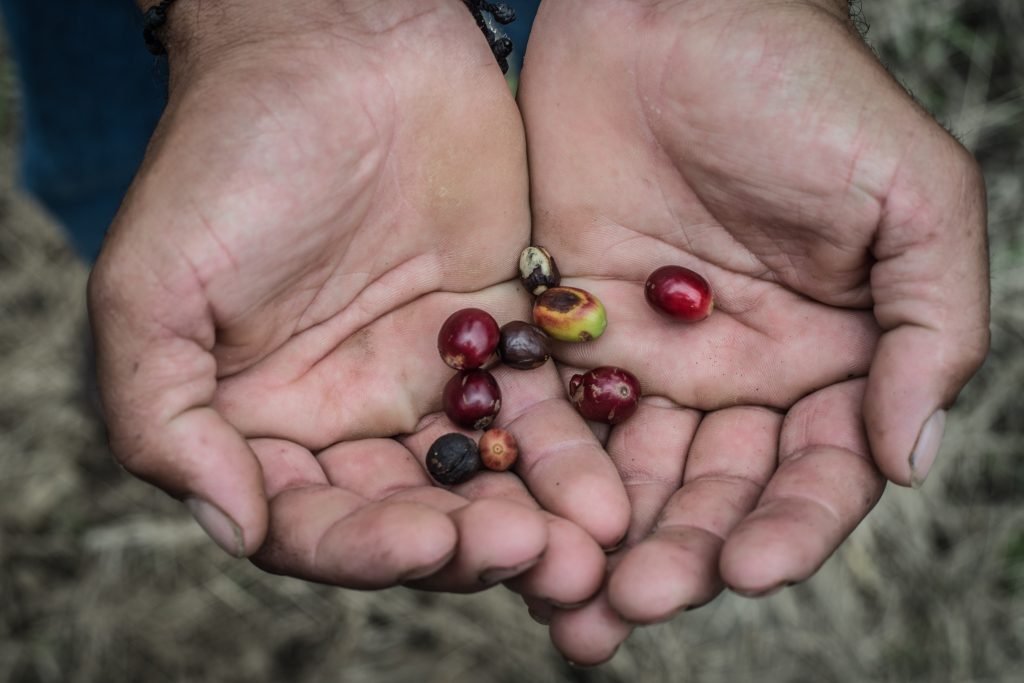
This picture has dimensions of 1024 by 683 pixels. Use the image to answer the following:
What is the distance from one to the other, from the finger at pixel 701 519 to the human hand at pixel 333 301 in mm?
162

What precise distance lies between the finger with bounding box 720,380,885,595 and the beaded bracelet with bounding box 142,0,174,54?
10.0 feet

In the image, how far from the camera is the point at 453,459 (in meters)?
3.60

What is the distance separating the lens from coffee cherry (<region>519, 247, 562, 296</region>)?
13.7 ft

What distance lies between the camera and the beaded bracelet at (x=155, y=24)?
13.6ft

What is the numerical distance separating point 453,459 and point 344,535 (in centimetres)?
68

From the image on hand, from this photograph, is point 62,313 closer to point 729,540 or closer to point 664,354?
point 664,354

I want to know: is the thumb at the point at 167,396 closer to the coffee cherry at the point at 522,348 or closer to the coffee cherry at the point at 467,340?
the coffee cherry at the point at 467,340

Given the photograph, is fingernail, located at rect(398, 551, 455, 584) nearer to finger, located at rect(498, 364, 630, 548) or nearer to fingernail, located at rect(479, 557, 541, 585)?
fingernail, located at rect(479, 557, 541, 585)

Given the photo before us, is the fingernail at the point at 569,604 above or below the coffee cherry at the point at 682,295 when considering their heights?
below

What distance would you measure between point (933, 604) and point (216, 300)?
13.3 ft

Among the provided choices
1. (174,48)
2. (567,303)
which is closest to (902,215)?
(567,303)

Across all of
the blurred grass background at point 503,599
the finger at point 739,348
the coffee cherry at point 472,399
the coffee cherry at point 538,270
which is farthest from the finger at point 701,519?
the blurred grass background at point 503,599

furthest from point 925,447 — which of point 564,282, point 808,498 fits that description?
point 564,282

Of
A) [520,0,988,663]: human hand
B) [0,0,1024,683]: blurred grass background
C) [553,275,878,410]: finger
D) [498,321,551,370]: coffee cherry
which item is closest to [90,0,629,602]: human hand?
[498,321,551,370]: coffee cherry
